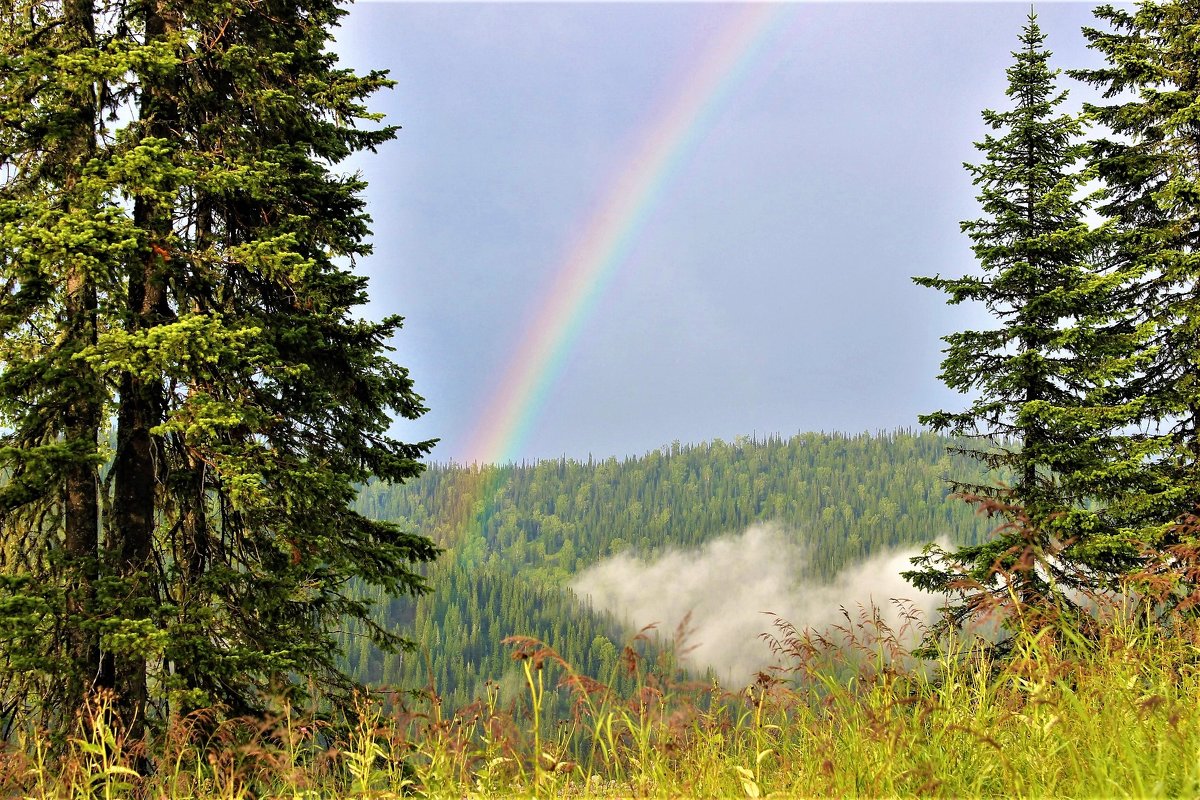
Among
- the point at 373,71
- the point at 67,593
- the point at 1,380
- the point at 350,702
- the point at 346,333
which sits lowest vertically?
the point at 350,702

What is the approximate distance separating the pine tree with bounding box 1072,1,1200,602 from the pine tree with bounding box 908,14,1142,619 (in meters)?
0.62

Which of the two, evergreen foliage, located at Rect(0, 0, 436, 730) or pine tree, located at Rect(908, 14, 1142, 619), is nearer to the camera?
evergreen foliage, located at Rect(0, 0, 436, 730)

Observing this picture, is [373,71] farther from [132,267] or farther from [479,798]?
[479,798]

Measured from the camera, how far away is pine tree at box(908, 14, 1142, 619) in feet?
50.4

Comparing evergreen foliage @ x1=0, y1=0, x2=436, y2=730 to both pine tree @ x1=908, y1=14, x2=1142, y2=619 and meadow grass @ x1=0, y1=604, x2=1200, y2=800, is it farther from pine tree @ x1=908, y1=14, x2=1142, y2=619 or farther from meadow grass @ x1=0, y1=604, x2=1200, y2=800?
pine tree @ x1=908, y1=14, x2=1142, y2=619

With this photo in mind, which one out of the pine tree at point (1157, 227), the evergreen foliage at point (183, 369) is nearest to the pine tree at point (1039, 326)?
the pine tree at point (1157, 227)

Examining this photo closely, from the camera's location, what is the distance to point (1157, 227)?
1627 centimetres

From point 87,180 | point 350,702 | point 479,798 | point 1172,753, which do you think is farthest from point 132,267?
point 1172,753

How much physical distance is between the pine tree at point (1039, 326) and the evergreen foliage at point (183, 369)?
12042mm

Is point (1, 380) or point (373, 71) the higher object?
point (373, 71)

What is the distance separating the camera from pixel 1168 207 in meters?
15.9

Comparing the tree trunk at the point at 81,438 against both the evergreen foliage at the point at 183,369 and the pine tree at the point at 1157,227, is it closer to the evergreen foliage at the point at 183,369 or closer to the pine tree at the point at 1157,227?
the evergreen foliage at the point at 183,369

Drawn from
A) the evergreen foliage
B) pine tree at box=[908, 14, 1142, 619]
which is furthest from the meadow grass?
pine tree at box=[908, 14, 1142, 619]

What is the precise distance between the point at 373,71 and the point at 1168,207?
16.4 metres
